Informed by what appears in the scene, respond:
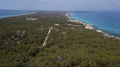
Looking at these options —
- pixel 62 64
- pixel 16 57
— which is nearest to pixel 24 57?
pixel 16 57

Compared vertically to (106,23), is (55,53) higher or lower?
higher

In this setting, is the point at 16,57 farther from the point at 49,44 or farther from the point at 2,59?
the point at 49,44

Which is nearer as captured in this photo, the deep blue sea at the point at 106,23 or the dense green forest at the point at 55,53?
the dense green forest at the point at 55,53

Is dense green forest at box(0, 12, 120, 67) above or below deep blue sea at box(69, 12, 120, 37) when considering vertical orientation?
above

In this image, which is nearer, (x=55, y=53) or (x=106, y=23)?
(x=55, y=53)

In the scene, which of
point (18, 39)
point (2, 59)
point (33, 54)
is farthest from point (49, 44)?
point (2, 59)

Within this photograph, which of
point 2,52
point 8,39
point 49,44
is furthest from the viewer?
point 8,39

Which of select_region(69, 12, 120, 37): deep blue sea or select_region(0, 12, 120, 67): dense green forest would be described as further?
select_region(69, 12, 120, 37): deep blue sea

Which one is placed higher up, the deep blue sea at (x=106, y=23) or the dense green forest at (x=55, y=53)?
the dense green forest at (x=55, y=53)

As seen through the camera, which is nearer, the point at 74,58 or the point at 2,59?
the point at 74,58

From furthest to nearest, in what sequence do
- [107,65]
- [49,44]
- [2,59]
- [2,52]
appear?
A: [49,44] → [2,52] → [2,59] → [107,65]
